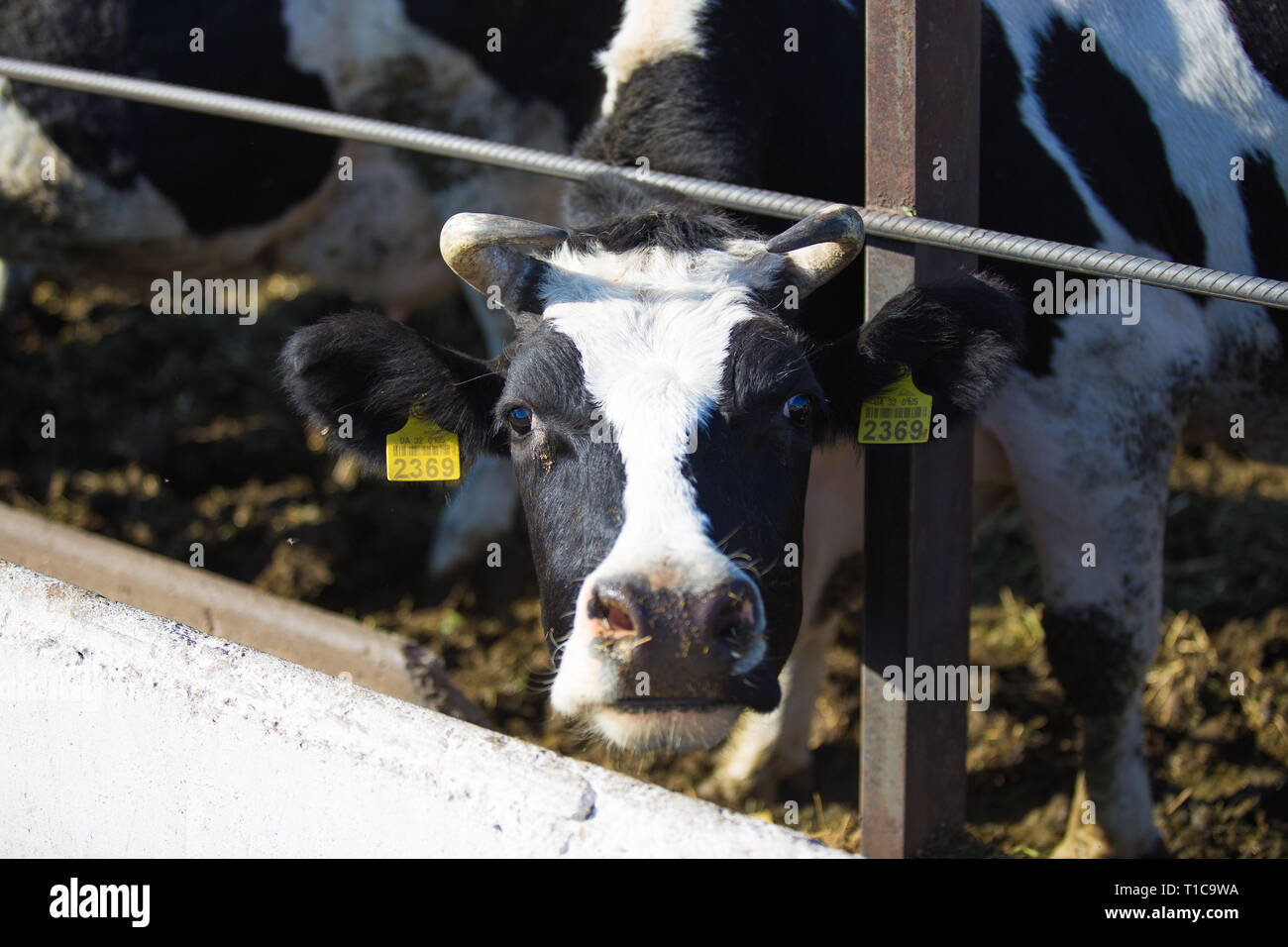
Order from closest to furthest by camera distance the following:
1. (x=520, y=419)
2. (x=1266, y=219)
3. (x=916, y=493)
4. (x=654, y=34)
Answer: (x=520, y=419)
(x=916, y=493)
(x=654, y=34)
(x=1266, y=219)

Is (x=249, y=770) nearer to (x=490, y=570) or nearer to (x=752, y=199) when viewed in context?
(x=752, y=199)

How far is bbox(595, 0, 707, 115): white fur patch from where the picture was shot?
124 inches

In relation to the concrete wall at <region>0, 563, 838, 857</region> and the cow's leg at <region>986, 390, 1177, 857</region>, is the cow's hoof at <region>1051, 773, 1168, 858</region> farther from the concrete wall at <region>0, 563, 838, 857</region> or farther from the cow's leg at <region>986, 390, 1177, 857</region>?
the concrete wall at <region>0, 563, 838, 857</region>

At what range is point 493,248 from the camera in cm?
267

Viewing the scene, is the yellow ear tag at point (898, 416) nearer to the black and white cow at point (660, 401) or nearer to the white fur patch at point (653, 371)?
the black and white cow at point (660, 401)

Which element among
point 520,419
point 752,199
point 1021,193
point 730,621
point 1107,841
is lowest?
point 1107,841

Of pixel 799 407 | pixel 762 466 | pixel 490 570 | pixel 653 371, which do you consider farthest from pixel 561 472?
pixel 490 570

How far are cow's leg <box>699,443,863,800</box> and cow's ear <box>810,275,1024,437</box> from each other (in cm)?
92

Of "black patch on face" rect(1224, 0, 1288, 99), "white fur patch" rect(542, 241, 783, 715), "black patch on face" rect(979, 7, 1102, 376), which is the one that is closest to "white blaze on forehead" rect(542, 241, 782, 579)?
"white fur patch" rect(542, 241, 783, 715)

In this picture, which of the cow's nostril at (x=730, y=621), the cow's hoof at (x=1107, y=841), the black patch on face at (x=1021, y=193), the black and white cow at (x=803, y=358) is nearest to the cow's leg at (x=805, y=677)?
the black and white cow at (x=803, y=358)

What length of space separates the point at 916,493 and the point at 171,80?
337 cm

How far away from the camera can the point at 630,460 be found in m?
2.28
